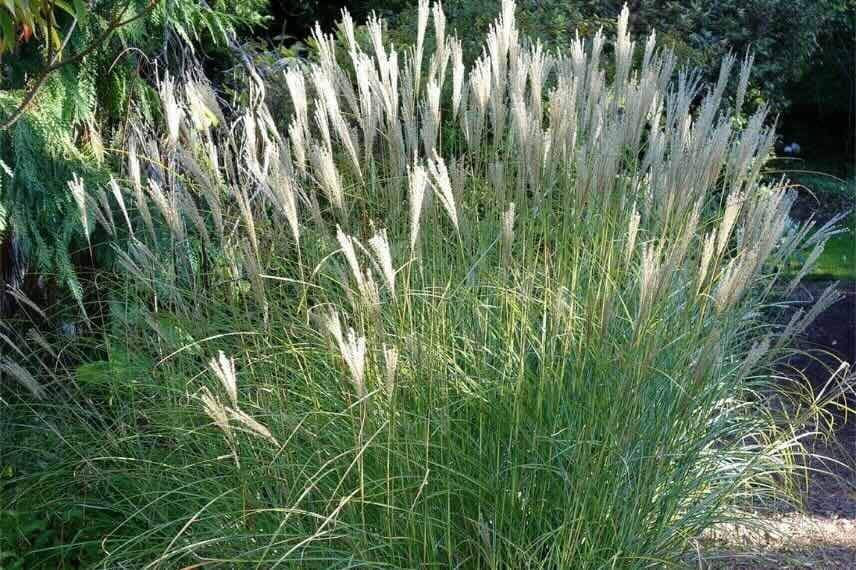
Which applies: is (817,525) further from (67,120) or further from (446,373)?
(67,120)

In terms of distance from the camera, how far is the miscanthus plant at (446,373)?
2.28 metres

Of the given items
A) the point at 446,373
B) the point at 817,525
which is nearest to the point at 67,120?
the point at 446,373

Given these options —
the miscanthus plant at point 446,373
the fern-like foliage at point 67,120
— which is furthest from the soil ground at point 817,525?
the fern-like foliage at point 67,120

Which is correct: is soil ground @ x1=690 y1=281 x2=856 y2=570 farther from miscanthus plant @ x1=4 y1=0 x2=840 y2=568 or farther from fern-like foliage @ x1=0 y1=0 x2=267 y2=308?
fern-like foliage @ x1=0 y1=0 x2=267 y2=308

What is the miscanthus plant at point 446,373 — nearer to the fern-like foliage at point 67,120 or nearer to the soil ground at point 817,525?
the soil ground at point 817,525

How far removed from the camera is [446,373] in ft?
8.41

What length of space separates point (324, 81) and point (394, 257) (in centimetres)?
57

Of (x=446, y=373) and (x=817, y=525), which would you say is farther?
(x=817, y=525)

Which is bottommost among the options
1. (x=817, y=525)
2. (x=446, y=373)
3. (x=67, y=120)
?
(x=817, y=525)

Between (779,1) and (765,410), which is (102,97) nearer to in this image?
(765,410)

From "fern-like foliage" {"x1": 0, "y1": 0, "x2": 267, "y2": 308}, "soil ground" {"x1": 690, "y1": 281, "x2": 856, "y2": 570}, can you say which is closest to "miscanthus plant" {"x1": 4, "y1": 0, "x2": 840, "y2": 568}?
"soil ground" {"x1": 690, "y1": 281, "x2": 856, "y2": 570}

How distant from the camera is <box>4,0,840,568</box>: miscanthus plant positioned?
2.28 meters

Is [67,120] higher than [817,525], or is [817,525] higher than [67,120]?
[67,120]

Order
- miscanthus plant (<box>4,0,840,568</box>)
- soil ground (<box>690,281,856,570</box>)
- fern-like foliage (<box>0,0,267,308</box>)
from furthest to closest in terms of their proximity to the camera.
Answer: fern-like foliage (<box>0,0,267,308</box>)
soil ground (<box>690,281,856,570</box>)
miscanthus plant (<box>4,0,840,568</box>)
